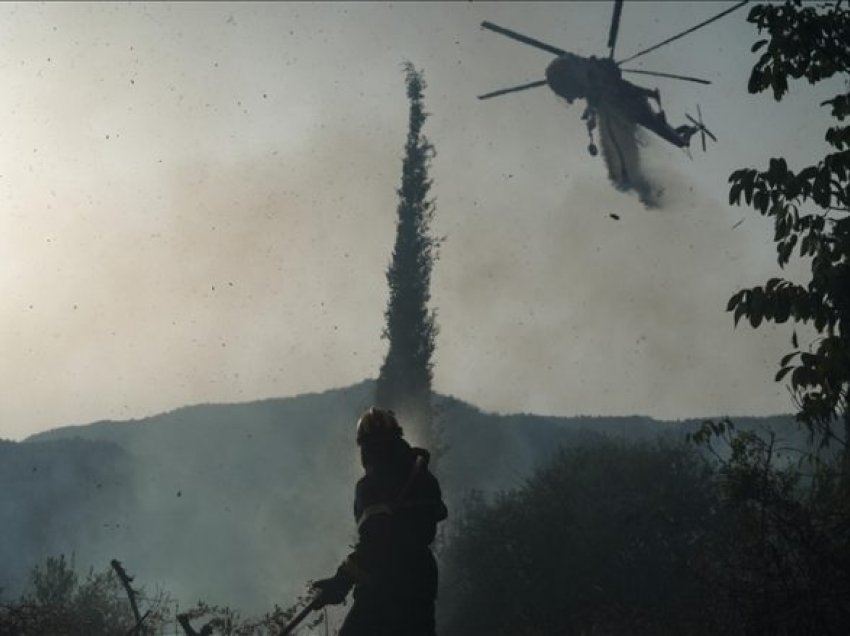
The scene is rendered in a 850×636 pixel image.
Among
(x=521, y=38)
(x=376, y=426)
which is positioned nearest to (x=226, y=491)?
(x=521, y=38)

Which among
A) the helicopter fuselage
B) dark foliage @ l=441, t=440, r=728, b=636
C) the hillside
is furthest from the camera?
the hillside

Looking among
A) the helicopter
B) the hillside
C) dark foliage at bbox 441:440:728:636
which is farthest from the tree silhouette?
the hillside

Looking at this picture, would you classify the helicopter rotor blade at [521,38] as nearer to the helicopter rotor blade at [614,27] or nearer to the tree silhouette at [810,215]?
the helicopter rotor blade at [614,27]

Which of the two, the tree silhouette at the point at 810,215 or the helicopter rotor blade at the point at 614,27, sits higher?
the helicopter rotor blade at the point at 614,27

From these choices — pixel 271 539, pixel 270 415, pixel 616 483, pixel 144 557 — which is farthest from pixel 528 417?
pixel 616 483

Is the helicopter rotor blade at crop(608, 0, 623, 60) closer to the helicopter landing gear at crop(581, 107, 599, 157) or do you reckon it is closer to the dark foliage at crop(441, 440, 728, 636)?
the helicopter landing gear at crop(581, 107, 599, 157)

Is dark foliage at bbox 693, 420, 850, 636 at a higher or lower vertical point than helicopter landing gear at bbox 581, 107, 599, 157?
lower

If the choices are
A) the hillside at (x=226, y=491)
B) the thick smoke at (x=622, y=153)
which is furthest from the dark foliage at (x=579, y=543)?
the hillside at (x=226, y=491)
